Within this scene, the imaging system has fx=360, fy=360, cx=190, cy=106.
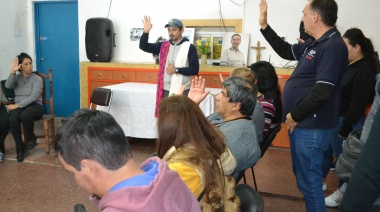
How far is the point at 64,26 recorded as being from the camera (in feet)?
19.2

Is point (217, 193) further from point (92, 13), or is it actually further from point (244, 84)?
point (92, 13)

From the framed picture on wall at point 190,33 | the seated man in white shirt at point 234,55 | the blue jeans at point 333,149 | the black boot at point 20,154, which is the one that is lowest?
the black boot at point 20,154

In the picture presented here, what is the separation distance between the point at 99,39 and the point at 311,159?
13.1ft

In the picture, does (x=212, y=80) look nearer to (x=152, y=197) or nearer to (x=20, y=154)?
(x=20, y=154)

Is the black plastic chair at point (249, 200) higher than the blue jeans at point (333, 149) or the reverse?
higher

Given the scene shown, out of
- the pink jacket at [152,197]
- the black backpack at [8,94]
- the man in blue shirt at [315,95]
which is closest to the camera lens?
the pink jacket at [152,197]

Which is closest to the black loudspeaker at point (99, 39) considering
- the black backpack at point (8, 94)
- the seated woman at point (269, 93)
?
the black backpack at point (8, 94)

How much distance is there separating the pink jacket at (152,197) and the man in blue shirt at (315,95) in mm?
1278

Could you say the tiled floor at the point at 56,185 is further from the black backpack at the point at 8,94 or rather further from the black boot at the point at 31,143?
the black backpack at the point at 8,94

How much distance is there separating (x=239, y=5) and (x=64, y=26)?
9.52 feet

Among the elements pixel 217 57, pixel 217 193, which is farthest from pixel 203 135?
pixel 217 57

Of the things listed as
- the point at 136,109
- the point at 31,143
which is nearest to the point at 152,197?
the point at 136,109

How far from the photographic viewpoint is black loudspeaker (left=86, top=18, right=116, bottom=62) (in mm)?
5238

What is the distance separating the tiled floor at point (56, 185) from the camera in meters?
2.83
